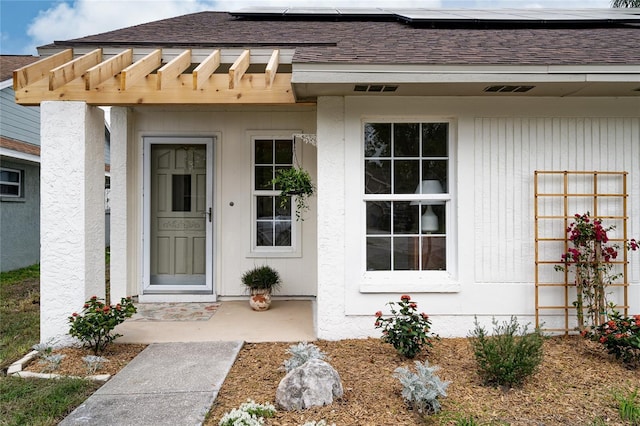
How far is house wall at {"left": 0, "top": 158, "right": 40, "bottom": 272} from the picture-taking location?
9.59 m

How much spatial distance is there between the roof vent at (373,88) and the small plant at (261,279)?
9.36 feet

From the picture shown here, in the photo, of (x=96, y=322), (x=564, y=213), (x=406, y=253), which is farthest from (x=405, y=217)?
(x=96, y=322)

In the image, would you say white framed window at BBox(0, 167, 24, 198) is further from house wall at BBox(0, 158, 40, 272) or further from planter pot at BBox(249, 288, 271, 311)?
planter pot at BBox(249, 288, 271, 311)

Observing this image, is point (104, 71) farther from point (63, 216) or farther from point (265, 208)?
point (265, 208)

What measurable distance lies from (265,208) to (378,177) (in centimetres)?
224

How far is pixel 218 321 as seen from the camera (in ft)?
16.7

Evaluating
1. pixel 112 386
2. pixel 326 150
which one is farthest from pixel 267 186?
pixel 112 386

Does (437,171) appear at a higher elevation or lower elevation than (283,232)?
higher

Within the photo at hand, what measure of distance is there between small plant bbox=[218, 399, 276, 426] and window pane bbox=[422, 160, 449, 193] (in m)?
2.96

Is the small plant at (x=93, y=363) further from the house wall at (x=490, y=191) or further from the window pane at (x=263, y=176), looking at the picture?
the window pane at (x=263, y=176)

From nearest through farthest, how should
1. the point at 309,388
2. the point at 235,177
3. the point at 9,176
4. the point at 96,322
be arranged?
the point at 309,388
the point at 96,322
the point at 235,177
the point at 9,176

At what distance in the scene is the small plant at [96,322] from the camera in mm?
3918

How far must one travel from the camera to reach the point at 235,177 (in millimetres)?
6172

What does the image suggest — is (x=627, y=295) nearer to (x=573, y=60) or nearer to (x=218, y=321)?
(x=573, y=60)
